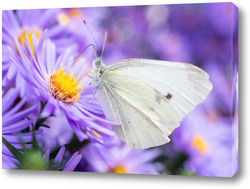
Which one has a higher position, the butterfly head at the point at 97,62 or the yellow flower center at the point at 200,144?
the butterfly head at the point at 97,62

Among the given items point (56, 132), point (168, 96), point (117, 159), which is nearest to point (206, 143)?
point (168, 96)

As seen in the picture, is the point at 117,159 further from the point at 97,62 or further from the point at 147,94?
the point at 97,62

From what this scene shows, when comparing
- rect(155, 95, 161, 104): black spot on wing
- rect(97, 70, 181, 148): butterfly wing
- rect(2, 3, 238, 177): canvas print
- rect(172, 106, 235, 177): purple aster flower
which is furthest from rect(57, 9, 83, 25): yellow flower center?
rect(172, 106, 235, 177): purple aster flower

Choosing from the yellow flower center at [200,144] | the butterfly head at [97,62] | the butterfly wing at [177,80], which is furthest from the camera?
the butterfly head at [97,62]

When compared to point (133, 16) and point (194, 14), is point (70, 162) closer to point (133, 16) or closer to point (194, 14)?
point (133, 16)

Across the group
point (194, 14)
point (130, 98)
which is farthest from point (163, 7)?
point (130, 98)

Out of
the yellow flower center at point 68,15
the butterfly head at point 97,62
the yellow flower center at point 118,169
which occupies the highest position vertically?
the yellow flower center at point 68,15

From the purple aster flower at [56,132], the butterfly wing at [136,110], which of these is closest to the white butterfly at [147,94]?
the butterfly wing at [136,110]

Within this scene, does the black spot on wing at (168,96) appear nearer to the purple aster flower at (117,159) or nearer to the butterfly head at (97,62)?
the purple aster flower at (117,159)
